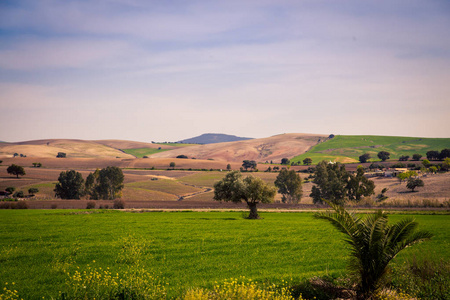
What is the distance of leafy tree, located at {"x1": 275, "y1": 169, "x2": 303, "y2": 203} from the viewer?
103m

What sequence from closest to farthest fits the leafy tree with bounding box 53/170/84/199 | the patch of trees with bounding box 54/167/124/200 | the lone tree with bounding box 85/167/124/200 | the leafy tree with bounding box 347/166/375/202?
the leafy tree with bounding box 347/166/375/202 → the leafy tree with bounding box 53/170/84/199 → the patch of trees with bounding box 54/167/124/200 → the lone tree with bounding box 85/167/124/200

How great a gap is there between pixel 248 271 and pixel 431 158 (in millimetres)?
190440

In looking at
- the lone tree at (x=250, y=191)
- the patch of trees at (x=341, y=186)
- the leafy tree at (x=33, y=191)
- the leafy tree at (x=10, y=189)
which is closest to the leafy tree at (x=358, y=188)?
the patch of trees at (x=341, y=186)

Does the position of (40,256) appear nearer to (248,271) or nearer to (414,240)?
(248,271)

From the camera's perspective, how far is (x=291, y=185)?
4060 inches

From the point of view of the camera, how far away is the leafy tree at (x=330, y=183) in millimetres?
91375

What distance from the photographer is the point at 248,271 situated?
18.8m

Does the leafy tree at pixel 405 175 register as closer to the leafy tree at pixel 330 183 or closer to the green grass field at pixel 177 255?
the leafy tree at pixel 330 183

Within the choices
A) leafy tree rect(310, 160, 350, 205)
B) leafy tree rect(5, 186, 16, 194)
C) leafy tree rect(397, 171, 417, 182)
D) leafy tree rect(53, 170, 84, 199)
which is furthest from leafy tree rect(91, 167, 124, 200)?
A: leafy tree rect(397, 171, 417, 182)

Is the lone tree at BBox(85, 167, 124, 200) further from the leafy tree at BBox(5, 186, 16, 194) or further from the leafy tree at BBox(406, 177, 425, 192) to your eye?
the leafy tree at BBox(406, 177, 425, 192)

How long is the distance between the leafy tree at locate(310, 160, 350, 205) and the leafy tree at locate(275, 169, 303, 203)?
7387 mm

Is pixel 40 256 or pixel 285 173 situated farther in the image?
pixel 285 173

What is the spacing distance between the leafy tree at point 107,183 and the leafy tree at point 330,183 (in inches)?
2282

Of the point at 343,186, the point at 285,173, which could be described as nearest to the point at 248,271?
the point at 343,186
